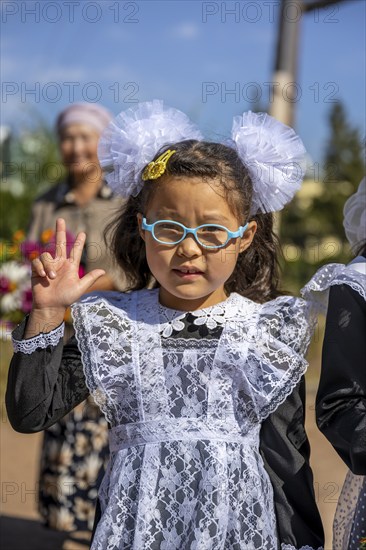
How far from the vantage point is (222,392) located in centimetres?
255

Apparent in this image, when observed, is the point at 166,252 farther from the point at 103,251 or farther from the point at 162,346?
the point at 103,251

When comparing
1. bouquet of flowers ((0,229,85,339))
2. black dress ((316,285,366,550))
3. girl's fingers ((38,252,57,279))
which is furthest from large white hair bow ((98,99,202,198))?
bouquet of flowers ((0,229,85,339))

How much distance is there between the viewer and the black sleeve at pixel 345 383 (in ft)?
7.64

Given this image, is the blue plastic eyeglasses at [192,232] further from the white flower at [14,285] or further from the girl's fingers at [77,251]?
the white flower at [14,285]

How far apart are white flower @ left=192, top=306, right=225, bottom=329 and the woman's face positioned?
2.19m

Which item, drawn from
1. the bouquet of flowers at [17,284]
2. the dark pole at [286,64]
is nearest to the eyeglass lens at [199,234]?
the bouquet of flowers at [17,284]

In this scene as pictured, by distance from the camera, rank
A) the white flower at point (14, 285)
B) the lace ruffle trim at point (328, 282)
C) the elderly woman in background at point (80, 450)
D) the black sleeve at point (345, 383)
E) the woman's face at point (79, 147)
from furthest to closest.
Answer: the woman's face at point (79, 147)
the white flower at point (14, 285)
the elderly woman in background at point (80, 450)
the lace ruffle trim at point (328, 282)
the black sleeve at point (345, 383)

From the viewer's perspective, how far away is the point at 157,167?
2.62 metres

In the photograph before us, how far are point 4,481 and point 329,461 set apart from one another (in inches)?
77.1

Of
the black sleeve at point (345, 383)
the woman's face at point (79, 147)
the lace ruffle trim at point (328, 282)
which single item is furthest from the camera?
the woman's face at point (79, 147)

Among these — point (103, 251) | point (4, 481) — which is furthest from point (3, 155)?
point (103, 251)

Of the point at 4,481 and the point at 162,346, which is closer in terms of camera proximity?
the point at 162,346

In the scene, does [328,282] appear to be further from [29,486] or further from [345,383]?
[29,486]

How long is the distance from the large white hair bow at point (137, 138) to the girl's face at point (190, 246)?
0.56 feet
